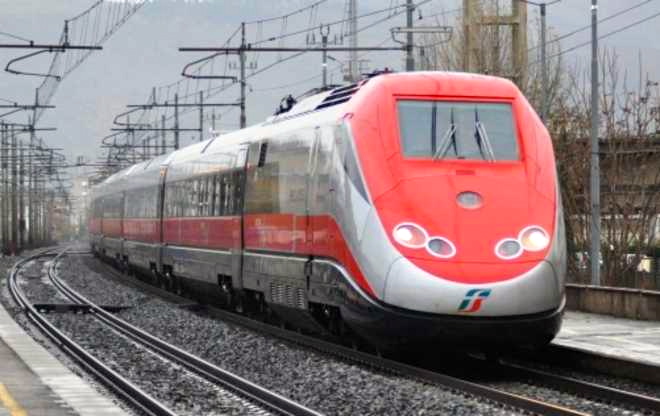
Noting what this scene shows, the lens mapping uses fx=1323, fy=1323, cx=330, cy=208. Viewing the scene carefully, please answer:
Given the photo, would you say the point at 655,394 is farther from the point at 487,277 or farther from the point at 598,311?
the point at 598,311

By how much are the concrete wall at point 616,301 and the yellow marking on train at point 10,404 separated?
36.9 ft

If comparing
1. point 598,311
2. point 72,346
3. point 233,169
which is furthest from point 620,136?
point 72,346

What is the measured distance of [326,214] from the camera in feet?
54.9

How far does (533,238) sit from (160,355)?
6.62 metres

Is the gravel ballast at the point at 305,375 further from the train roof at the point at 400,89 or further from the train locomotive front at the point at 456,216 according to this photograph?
the train roof at the point at 400,89

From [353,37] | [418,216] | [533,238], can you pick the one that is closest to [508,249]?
[533,238]

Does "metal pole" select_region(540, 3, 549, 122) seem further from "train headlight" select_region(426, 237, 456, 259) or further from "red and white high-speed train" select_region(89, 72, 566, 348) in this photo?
"train headlight" select_region(426, 237, 456, 259)

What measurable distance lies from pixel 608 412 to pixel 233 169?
12116 mm

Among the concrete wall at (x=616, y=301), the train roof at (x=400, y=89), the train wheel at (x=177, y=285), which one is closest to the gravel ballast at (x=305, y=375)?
the train roof at (x=400, y=89)

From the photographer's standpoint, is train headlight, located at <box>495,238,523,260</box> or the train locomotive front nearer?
the train locomotive front

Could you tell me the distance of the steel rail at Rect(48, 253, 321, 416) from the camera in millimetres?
12945

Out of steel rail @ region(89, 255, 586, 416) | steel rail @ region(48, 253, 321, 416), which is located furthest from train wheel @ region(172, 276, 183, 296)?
steel rail @ region(89, 255, 586, 416)

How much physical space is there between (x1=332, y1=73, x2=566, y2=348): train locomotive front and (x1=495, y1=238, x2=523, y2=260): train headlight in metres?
0.01

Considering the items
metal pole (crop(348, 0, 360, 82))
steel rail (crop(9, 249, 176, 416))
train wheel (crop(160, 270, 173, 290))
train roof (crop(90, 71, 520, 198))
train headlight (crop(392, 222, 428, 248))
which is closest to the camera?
steel rail (crop(9, 249, 176, 416))
